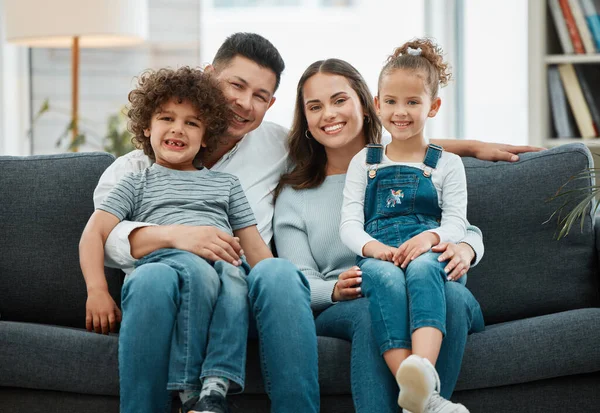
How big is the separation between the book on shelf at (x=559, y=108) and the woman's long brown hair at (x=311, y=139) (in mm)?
1182

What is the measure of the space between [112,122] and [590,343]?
8.38 feet

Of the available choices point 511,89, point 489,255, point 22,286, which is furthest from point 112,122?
point 489,255

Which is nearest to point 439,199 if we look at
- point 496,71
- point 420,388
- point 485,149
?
point 485,149

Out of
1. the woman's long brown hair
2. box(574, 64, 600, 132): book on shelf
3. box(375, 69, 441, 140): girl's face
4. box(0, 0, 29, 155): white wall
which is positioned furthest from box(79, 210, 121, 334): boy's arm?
box(0, 0, 29, 155): white wall

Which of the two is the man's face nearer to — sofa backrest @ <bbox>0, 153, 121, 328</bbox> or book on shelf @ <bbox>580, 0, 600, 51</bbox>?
sofa backrest @ <bbox>0, 153, 121, 328</bbox>

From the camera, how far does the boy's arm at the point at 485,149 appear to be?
2279 mm

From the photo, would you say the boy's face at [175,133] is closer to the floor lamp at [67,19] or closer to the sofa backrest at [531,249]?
the sofa backrest at [531,249]

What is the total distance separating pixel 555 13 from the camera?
304 centimetres

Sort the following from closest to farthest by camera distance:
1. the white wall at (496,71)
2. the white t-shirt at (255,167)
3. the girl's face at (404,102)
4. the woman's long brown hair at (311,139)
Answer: the girl's face at (404,102), the white t-shirt at (255,167), the woman's long brown hair at (311,139), the white wall at (496,71)

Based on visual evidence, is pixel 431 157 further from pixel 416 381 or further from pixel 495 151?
pixel 416 381

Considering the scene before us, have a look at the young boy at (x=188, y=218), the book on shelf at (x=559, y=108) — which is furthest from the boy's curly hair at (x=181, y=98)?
the book on shelf at (x=559, y=108)

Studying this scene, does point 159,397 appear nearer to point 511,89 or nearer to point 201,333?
point 201,333

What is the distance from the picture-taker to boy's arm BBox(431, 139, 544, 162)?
2279mm

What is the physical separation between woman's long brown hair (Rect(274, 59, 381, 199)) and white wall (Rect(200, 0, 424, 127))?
67.3 inches
